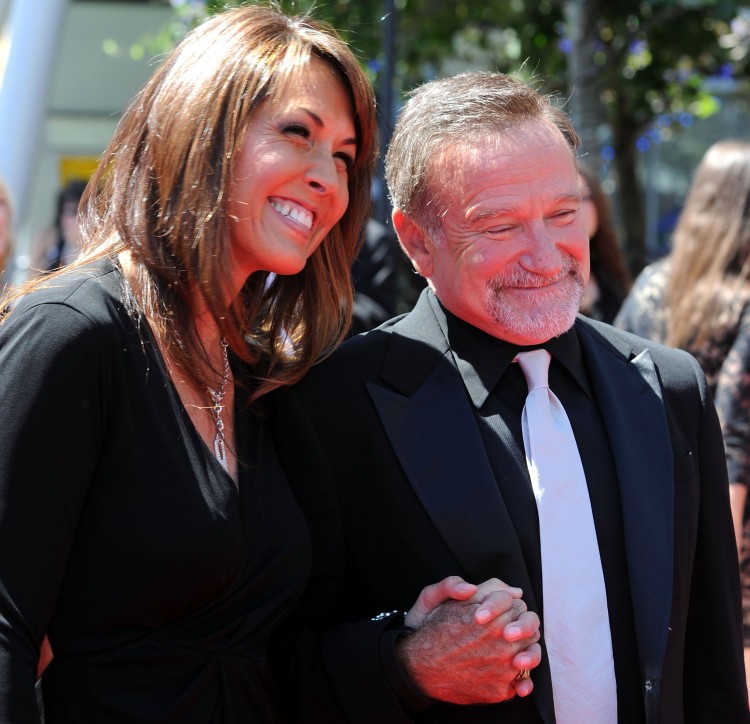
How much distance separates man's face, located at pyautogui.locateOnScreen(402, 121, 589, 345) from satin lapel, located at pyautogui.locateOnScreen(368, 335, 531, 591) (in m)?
0.18

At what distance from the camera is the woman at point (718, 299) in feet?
12.1

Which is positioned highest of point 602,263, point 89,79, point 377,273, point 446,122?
point 89,79

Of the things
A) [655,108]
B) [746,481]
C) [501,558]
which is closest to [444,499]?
[501,558]

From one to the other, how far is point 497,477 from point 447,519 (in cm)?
15

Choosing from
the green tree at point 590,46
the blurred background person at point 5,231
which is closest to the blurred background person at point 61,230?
the green tree at point 590,46

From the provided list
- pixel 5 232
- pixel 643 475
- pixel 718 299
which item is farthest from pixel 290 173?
pixel 5 232

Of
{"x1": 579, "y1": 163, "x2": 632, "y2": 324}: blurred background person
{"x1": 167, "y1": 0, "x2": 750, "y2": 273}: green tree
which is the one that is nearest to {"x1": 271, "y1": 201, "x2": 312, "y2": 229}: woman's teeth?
{"x1": 579, "y1": 163, "x2": 632, "y2": 324}: blurred background person

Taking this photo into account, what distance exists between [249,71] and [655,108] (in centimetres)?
834

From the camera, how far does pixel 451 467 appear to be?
2.31m

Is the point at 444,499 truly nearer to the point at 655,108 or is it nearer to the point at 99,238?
the point at 99,238

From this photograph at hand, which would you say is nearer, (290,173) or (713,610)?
(290,173)

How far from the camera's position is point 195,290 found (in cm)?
225

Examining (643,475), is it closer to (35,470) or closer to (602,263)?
(35,470)

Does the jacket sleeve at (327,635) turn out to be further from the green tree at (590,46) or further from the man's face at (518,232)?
the green tree at (590,46)
